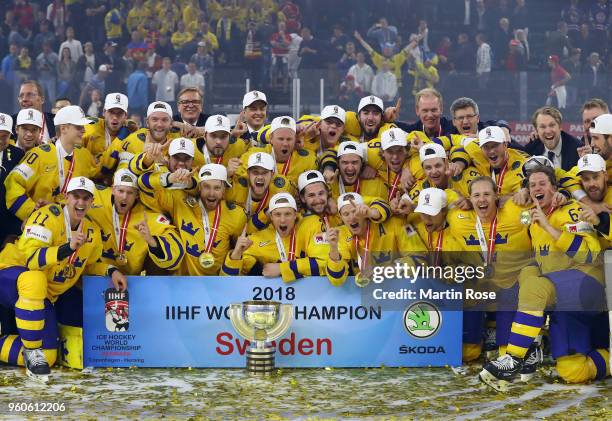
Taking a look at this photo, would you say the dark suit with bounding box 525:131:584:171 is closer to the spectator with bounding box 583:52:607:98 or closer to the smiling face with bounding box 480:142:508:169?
the smiling face with bounding box 480:142:508:169

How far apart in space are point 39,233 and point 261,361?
1711 mm

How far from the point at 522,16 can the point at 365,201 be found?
13.2m

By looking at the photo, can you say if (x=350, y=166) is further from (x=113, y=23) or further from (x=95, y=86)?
(x=113, y=23)

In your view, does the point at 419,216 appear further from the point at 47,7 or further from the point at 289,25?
the point at 47,7

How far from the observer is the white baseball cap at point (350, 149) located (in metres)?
7.69

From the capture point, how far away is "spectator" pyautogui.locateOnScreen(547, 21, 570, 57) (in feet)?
60.6

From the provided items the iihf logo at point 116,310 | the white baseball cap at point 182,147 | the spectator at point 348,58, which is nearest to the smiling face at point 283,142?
the white baseball cap at point 182,147

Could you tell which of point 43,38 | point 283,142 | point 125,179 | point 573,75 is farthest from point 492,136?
point 43,38

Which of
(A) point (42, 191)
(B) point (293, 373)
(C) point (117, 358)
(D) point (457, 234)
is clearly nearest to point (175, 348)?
(C) point (117, 358)

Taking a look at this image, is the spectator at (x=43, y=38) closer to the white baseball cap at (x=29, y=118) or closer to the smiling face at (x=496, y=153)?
the white baseball cap at (x=29, y=118)

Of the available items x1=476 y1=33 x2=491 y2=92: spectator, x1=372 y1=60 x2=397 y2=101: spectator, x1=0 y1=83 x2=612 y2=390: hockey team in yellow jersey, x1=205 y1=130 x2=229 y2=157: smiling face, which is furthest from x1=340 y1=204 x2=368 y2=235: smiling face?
x1=476 y1=33 x2=491 y2=92: spectator

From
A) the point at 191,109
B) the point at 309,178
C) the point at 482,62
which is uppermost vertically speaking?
the point at 482,62

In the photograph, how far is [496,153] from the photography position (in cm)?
753

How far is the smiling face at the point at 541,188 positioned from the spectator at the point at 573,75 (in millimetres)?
10245
